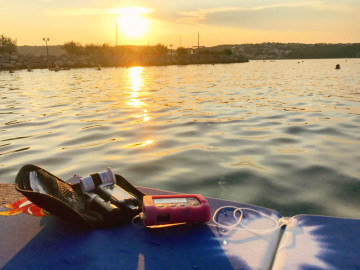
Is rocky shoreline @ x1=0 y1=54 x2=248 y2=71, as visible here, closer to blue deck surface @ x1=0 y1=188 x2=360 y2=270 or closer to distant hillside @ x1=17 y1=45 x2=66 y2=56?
blue deck surface @ x1=0 y1=188 x2=360 y2=270

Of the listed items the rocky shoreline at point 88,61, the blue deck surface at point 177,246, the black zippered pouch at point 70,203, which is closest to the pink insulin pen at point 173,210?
the blue deck surface at point 177,246

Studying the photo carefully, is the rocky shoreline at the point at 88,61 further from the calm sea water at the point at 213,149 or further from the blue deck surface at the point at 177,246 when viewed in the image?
the blue deck surface at the point at 177,246

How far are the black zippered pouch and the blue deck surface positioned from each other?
0.09 m

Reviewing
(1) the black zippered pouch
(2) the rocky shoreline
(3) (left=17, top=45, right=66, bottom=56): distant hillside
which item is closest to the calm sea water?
(1) the black zippered pouch

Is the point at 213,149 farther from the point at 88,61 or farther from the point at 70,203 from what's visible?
the point at 88,61

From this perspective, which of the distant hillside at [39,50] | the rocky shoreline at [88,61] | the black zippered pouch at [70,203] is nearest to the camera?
the black zippered pouch at [70,203]

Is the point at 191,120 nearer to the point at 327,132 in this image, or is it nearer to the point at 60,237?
the point at 327,132

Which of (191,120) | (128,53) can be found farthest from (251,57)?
(191,120)

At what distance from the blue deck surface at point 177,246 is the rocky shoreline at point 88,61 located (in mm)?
53099

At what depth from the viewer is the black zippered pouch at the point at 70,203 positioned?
8.46ft

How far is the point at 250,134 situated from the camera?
799cm

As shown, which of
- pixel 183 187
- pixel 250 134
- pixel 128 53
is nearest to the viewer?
pixel 183 187

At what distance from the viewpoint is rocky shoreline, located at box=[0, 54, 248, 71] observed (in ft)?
199

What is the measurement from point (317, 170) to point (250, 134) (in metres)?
2.78
